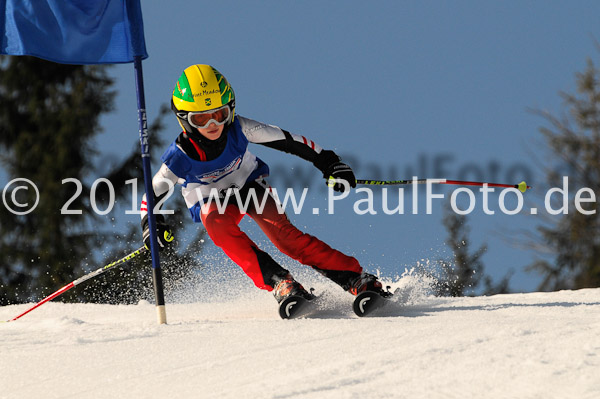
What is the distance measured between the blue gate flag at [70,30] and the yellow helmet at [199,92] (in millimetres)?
1019

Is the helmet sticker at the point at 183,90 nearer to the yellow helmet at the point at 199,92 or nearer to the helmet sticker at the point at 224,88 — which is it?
the yellow helmet at the point at 199,92

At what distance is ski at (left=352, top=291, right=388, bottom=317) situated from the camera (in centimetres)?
471

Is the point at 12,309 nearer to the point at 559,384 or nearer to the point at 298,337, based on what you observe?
the point at 298,337

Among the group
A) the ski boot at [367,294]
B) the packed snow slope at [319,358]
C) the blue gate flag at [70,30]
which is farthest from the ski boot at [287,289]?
the blue gate flag at [70,30]

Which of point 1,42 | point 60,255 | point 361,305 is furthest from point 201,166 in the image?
point 60,255

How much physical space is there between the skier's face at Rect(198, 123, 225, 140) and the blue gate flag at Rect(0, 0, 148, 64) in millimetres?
1214

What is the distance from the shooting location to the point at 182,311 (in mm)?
6184

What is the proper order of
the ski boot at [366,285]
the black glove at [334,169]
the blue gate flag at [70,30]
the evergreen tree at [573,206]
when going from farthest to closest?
1. the evergreen tree at [573,206]
2. the blue gate flag at [70,30]
3. the black glove at [334,169]
4. the ski boot at [366,285]

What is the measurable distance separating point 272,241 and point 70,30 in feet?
8.16

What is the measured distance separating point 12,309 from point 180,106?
3153 mm

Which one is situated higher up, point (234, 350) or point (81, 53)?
point (81, 53)

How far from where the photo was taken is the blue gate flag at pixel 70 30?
5715mm

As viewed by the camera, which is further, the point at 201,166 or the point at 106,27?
the point at 106,27

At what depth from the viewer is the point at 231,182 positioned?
5184 millimetres
